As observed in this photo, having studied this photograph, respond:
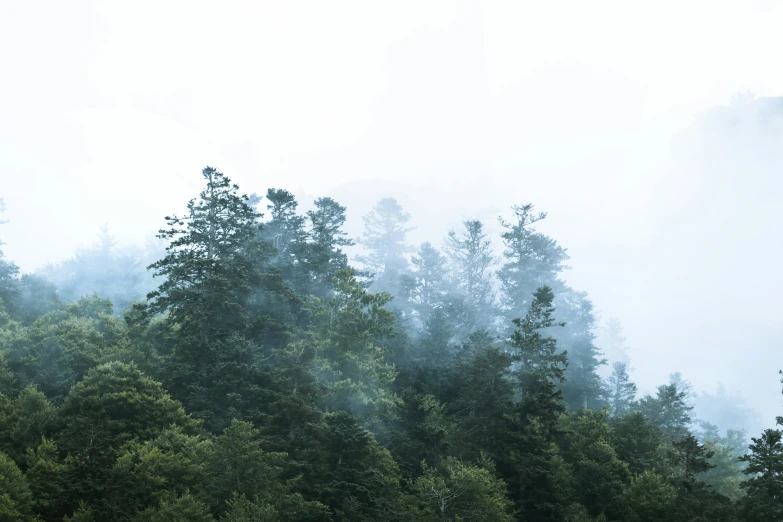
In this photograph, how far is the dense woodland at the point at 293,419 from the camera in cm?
3083

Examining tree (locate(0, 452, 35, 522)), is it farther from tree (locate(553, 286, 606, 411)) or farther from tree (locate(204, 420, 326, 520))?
tree (locate(553, 286, 606, 411))

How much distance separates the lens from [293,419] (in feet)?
123

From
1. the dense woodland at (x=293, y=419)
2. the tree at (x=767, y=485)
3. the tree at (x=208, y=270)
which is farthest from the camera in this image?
the tree at (x=208, y=270)

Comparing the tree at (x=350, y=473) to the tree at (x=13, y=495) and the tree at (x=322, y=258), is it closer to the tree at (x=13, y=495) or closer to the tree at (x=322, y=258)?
the tree at (x=13, y=495)

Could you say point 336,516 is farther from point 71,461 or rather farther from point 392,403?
point 71,461

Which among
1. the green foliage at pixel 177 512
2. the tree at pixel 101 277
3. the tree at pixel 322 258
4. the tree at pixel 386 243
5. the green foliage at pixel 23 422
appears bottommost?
the green foliage at pixel 177 512

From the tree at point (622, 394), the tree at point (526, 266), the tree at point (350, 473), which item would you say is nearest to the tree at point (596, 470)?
the tree at point (350, 473)

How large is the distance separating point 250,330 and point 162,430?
45.8 feet

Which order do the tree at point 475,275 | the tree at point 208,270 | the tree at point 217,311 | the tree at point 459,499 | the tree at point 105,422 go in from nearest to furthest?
the tree at point 105,422, the tree at point 459,499, the tree at point 217,311, the tree at point 208,270, the tree at point 475,275

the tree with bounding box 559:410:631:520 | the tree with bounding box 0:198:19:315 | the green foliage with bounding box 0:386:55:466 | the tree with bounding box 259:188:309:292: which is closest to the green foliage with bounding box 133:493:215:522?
the green foliage with bounding box 0:386:55:466

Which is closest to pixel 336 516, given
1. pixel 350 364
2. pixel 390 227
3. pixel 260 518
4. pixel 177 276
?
pixel 260 518

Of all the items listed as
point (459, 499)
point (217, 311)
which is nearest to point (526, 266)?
point (217, 311)

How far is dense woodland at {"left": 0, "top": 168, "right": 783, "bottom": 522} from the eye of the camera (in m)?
30.8

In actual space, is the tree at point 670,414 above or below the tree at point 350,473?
above
